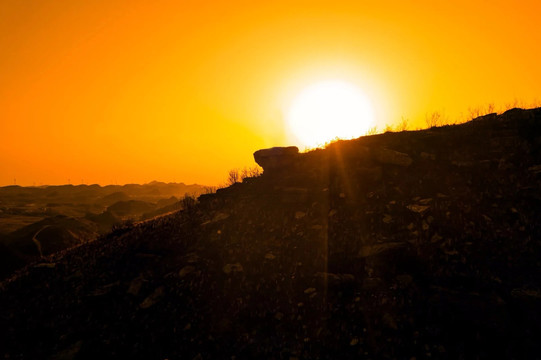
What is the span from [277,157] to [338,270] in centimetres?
676

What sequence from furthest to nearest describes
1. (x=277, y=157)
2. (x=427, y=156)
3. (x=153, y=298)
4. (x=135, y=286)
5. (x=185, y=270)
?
1. (x=277, y=157)
2. (x=427, y=156)
3. (x=185, y=270)
4. (x=135, y=286)
5. (x=153, y=298)

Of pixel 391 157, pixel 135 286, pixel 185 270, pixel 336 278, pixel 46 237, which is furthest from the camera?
pixel 46 237

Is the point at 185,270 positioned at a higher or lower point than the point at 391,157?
lower

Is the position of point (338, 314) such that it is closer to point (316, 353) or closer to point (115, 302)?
point (316, 353)

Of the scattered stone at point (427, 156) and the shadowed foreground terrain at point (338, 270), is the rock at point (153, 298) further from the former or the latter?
the scattered stone at point (427, 156)

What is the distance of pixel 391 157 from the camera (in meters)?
11.2

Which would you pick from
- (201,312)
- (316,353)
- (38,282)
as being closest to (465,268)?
(316,353)

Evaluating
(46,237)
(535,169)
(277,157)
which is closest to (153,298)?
(277,157)

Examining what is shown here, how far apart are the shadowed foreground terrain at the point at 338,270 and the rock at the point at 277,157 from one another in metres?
0.90

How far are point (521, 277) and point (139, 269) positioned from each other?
9.85m

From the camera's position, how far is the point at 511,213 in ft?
26.8

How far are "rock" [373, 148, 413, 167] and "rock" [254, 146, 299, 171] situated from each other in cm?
362

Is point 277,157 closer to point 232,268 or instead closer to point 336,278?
point 232,268

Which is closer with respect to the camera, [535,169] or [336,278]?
[336,278]
